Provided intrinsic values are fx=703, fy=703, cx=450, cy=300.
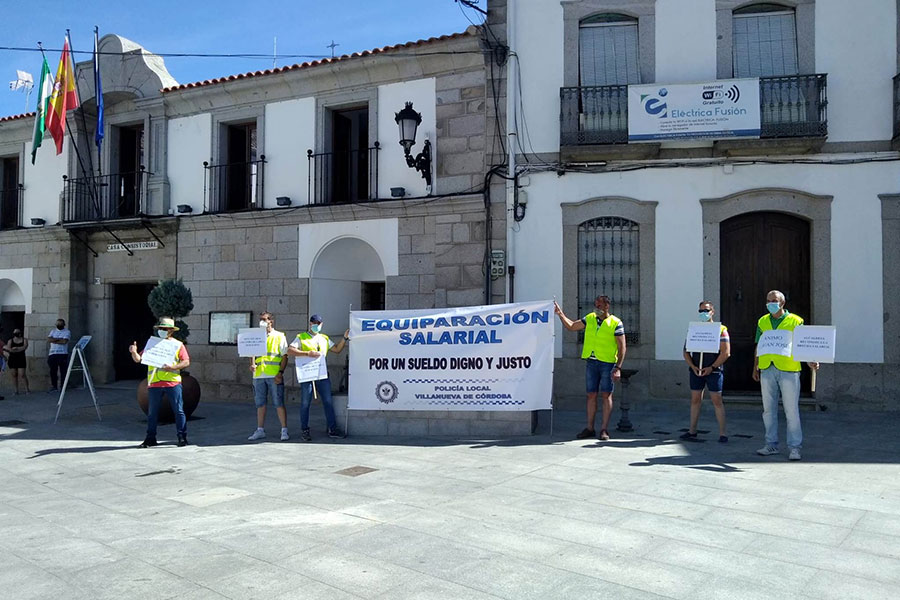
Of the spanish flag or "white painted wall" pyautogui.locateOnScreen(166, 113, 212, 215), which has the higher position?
the spanish flag

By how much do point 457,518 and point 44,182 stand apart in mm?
16007

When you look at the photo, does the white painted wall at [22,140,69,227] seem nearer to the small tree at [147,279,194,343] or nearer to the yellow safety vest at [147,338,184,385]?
the small tree at [147,279,194,343]

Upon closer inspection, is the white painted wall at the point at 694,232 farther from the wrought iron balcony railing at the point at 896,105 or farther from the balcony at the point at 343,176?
the balcony at the point at 343,176

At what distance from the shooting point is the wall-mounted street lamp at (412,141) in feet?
39.8

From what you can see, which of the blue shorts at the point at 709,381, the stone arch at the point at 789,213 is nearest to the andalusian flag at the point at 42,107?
the stone arch at the point at 789,213

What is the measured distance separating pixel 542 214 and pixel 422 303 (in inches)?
107

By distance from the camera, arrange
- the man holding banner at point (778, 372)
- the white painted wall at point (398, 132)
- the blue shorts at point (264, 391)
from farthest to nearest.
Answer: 1. the white painted wall at point (398, 132)
2. the blue shorts at point (264, 391)
3. the man holding banner at point (778, 372)

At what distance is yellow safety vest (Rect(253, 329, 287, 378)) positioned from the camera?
962cm

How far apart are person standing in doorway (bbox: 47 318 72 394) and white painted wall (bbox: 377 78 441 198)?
8247 millimetres

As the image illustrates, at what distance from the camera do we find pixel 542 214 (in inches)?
473

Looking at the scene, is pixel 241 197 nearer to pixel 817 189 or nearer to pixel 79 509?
pixel 79 509

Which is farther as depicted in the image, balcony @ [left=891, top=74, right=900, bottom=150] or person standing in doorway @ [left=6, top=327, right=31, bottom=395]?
person standing in doorway @ [left=6, top=327, right=31, bottom=395]

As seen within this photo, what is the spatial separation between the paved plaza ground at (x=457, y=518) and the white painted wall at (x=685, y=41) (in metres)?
5.91

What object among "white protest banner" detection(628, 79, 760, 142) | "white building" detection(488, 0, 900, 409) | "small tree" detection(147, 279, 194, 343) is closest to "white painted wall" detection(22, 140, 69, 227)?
"small tree" detection(147, 279, 194, 343)
